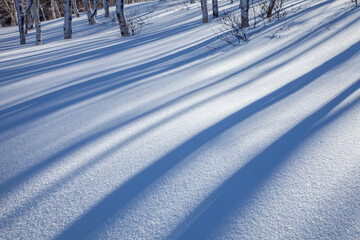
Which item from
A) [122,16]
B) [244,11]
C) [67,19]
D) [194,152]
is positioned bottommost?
[194,152]

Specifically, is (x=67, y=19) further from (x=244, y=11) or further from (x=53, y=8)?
(x=53, y=8)

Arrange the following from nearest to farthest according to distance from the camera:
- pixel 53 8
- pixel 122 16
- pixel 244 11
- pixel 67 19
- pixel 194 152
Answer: pixel 194 152, pixel 244 11, pixel 122 16, pixel 67 19, pixel 53 8

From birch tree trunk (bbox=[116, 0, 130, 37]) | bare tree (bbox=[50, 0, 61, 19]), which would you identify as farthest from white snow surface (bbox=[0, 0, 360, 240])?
bare tree (bbox=[50, 0, 61, 19])

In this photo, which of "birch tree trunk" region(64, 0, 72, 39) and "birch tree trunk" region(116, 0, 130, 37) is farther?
"birch tree trunk" region(64, 0, 72, 39)

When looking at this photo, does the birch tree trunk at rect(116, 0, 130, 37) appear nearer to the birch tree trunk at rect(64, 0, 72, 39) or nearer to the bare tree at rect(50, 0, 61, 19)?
the birch tree trunk at rect(64, 0, 72, 39)

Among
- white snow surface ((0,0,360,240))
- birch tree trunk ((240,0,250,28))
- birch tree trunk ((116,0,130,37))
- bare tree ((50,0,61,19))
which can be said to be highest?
bare tree ((50,0,61,19))

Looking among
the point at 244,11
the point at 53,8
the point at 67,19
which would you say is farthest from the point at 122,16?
the point at 53,8

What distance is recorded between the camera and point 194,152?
180 cm

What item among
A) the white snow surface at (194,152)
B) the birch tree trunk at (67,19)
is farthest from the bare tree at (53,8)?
the white snow surface at (194,152)

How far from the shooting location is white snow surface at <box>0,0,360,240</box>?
1.22m

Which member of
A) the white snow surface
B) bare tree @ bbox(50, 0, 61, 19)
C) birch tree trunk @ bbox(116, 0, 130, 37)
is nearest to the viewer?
the white snow surface

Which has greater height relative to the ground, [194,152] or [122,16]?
[122,16]

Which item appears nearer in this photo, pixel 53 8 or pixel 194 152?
pixel 194 152

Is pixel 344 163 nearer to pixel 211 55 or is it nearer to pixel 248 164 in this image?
pixel 248 164
